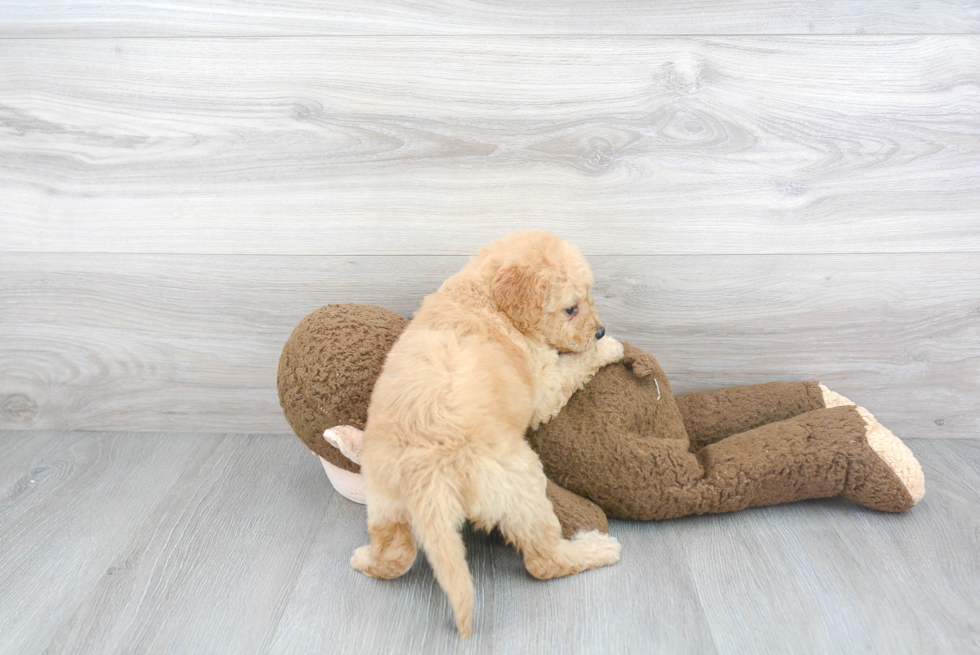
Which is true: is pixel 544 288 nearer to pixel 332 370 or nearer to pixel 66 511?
pixel 332 370

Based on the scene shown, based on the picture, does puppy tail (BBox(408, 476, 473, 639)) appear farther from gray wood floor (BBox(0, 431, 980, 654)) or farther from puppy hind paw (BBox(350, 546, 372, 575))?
puppy hind paw (BBox(350, 546, 372, 575))

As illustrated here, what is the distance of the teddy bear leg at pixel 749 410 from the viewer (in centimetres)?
144

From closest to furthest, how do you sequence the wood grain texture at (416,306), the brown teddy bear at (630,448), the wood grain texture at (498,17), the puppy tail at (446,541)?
1. the puppy tail at (446,541)
2. the brown teddy bear at (630,448)
3. the wood grain texture at (498,17)
4. the wood grain texture at (416,306)

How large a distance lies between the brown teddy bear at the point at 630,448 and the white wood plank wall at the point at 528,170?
27cm

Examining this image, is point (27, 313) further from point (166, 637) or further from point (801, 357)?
point (801, 357)

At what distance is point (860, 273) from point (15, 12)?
6.56 feet

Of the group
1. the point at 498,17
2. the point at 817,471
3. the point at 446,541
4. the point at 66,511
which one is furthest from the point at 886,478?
the point at 66,511

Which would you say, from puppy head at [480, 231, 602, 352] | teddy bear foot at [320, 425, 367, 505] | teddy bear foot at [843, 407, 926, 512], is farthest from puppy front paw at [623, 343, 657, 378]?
teddy bear foot at [320, 425, 367, 505]

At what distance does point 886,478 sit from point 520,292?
0.79 metres

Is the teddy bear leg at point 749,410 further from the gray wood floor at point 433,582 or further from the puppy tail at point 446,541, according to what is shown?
the puppy tail at point 446,541

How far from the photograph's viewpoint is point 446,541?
0.96 m

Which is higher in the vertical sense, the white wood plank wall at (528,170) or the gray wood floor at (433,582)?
the white wood plank wall at (528,170)

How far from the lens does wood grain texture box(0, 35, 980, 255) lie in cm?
139

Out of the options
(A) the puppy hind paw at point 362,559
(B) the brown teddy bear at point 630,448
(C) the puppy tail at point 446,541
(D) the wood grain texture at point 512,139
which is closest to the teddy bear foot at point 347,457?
(B) the brown teddy bear at point 630,448
